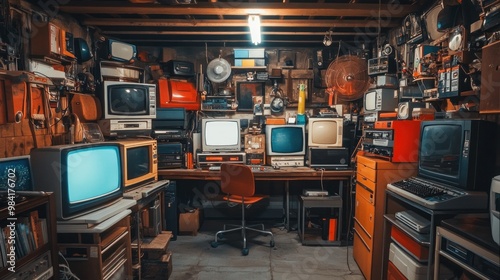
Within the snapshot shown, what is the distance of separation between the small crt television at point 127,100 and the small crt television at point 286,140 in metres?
1.50

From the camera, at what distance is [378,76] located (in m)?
2.98

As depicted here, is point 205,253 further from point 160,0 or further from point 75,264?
point 160,0

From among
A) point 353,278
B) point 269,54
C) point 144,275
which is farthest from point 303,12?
point 144,275

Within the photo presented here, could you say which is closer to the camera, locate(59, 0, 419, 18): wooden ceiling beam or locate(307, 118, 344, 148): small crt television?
locate(59, 0, 419, 18): wooden ceiling beam

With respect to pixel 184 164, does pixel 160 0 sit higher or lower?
higher

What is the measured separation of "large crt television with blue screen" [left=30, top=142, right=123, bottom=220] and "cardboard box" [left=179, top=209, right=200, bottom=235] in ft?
4.87

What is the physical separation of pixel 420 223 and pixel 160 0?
7.90ft

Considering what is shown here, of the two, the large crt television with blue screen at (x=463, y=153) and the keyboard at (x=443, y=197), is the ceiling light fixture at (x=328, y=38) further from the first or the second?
the keyboard at (x=443, y=197)

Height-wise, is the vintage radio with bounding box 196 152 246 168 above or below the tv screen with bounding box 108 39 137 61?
below

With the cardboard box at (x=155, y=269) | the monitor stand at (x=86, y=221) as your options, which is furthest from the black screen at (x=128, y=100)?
the cardboard box at (x=155, y=269)

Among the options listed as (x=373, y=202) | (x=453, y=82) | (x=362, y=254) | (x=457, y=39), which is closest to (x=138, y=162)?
(x=373, y=202)

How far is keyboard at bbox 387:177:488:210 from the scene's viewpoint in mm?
1545

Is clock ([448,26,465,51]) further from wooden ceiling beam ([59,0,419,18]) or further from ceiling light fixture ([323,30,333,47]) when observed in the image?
ceiling light fixture ([323,30,333,47])

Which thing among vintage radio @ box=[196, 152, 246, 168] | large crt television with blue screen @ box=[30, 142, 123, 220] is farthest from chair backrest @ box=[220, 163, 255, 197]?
large crt television with blue screen @ box=[30, 142, 123, 220]
